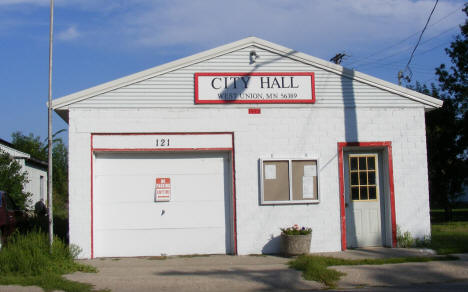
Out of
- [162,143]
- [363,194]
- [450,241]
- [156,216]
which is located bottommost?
[450,241]

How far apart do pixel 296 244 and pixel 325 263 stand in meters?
1.11

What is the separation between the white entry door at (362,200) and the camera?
12.2 meters

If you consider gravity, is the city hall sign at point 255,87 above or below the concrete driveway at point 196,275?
above

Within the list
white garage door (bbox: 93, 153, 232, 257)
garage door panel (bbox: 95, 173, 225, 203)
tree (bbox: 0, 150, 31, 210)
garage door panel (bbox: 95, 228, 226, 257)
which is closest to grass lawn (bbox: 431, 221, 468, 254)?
white garage door (bbox: 93, 153, 232, 257)

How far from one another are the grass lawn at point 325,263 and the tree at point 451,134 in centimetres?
1263

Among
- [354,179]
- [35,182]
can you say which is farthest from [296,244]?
[35,182]

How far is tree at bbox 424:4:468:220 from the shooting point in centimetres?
2214

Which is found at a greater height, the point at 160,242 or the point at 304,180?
the point at 304,180

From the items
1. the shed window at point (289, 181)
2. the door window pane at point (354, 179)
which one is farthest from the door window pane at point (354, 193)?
the shed window at point (289, 181)

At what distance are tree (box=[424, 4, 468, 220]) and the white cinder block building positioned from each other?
35.6 feet

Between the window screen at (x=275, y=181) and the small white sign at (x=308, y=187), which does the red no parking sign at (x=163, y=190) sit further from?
the small white sign at (x=308, y=187)

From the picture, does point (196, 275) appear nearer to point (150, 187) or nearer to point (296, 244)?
point (296, 244)

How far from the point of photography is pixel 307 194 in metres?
11.8

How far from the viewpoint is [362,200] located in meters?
12.2
